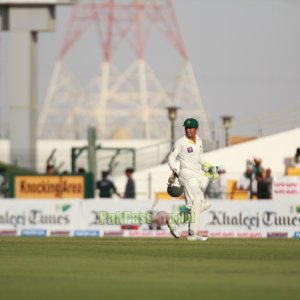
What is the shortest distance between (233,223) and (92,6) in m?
63.7

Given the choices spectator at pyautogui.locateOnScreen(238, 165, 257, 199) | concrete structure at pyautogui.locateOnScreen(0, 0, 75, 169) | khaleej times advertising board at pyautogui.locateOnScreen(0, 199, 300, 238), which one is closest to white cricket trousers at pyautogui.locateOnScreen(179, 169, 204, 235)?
khaleej times advertising board at pyautogui.locateOnScreen(0, 199, 300, 238)

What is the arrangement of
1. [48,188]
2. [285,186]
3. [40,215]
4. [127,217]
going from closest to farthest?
1. [127,217]
2. [40,215]
3. [285,186]
4. [48,188]

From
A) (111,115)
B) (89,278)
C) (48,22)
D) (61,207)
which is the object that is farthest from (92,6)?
(89,278)

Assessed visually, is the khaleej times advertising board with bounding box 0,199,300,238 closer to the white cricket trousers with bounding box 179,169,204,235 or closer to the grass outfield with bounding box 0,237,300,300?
the white cricket trousers with bounding box 179,169,204,235

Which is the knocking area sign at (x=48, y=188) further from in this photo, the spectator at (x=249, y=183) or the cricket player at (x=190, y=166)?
the cricket player at (x=190, y=166)

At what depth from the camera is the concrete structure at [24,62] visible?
50.2m

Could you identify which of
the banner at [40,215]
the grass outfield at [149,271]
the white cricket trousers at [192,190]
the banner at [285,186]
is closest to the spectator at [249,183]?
the banner at [285,186]

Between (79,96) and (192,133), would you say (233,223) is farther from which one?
(79,96)

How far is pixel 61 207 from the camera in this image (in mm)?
33219

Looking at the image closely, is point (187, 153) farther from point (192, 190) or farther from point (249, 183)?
point (249, 183)

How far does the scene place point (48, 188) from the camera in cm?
3875

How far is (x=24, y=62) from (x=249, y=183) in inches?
763

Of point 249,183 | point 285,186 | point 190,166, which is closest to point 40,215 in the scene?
point 249,183

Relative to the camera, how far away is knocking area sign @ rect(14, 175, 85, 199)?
38594mm
